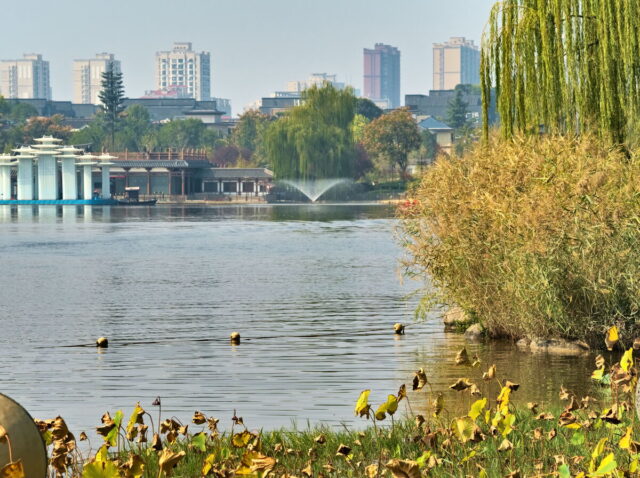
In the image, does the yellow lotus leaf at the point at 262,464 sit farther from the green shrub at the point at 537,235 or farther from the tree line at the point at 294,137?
the tree line at the point at 294,137

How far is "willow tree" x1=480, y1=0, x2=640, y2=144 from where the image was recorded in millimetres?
17688

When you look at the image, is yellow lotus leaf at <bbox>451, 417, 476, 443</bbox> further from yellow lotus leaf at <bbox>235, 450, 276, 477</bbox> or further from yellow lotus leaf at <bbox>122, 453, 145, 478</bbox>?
yellow lotus leaf at <bbox>122, 453, 145, 478</bbox>

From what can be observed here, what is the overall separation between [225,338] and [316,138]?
74.3 metres

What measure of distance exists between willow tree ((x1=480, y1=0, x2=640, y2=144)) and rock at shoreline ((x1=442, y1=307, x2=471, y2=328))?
2836 millimetres

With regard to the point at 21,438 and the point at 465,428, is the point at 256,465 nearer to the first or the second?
the point at 21,438

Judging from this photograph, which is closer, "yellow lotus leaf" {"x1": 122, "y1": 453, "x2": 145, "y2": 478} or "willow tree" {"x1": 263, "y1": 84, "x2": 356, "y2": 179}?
"yellow lotus leaf" {"x1": 122, "y1": 453, "x2": 145, "y2": 478}

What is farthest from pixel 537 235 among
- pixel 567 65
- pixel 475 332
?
pixel 567 65

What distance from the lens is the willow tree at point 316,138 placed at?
3639 inches

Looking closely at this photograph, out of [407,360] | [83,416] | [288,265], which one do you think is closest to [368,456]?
[83,416]

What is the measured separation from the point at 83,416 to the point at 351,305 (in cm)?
1290

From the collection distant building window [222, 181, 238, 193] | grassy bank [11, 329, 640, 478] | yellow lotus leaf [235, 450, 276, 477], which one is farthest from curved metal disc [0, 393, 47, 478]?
distant building window [222, 181, 238, 193]

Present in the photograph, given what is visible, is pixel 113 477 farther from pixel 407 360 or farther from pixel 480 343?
pixel 480 343

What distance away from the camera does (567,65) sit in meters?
18.1

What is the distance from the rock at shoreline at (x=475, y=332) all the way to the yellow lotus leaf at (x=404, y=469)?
467 inches
